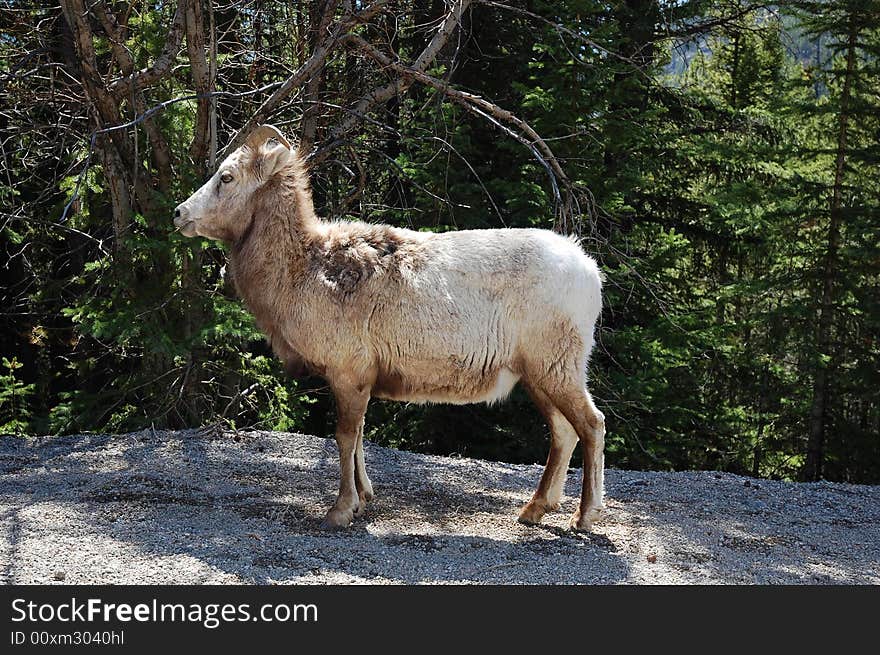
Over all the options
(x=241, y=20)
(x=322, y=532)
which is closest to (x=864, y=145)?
(x=241, y=20)

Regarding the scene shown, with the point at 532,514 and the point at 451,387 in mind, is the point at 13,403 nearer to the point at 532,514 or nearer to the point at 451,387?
the point at 451,387

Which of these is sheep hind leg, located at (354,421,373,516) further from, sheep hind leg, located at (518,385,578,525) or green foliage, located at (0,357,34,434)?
green foliage, located at (0,357,34,434)

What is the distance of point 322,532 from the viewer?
689cm

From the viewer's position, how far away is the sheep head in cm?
740

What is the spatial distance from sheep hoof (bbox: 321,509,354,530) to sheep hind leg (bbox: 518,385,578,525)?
1.36m

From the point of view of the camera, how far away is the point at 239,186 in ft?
24.4

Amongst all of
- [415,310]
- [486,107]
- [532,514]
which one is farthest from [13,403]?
[532,514]

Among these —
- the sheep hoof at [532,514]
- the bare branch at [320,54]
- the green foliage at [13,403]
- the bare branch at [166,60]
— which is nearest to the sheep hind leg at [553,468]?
the sheep hoof at [532,514]

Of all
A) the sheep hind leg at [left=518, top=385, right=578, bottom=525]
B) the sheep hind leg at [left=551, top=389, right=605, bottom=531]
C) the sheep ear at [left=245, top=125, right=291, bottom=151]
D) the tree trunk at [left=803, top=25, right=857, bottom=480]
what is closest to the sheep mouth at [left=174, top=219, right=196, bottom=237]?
the sheep ear at [left=245, top=125, right=291, bottom=151]

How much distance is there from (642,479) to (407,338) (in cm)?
351

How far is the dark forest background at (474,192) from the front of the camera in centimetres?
1032

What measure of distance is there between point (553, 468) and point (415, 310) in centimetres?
168

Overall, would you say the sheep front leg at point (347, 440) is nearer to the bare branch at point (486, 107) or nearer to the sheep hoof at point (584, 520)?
the sheep hoof at point (584, 520)

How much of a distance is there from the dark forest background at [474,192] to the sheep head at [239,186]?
220 cm
